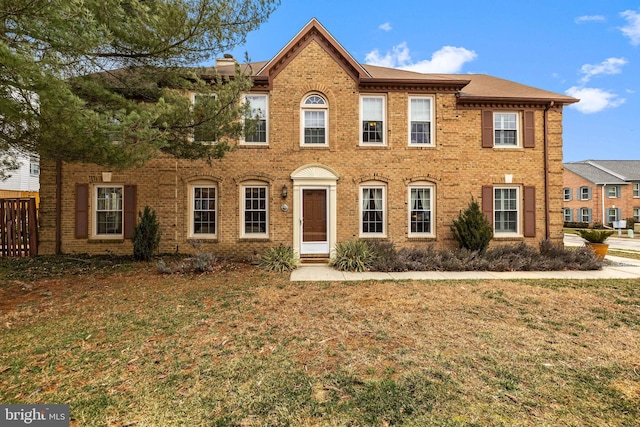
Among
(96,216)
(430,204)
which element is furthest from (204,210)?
(430,204)

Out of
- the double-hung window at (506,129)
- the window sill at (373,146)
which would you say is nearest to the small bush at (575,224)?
the double-hung window at (506,129)

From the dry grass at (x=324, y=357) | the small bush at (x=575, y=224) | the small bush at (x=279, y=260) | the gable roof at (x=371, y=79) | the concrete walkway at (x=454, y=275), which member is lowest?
the dry grass at (x=324, y=357)

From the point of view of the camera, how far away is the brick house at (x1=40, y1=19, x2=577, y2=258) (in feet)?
34.7

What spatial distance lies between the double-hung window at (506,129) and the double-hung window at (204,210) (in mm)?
10547

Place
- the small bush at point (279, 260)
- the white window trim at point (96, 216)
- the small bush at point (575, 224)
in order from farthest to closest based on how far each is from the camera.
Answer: the small bush at point (575, 224)
the white window trim at point (96, 216)
the small bush at point (279, 260)

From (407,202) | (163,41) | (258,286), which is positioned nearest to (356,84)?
(407,202)

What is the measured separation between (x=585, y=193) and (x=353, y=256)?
37501 mm

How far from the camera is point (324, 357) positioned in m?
3.71

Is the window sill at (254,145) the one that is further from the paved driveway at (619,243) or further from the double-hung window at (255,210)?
the paved driveway at (619,243)

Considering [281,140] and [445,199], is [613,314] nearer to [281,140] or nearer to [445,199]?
[445,199]

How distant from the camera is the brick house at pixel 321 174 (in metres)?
10.6

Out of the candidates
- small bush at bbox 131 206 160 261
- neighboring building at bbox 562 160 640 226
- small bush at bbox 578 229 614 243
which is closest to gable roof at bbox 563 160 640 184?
neighboring building at bbox 562 160 640 226

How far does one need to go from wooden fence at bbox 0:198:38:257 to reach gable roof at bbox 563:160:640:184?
149 ft

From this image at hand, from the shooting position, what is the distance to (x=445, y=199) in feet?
35.8
